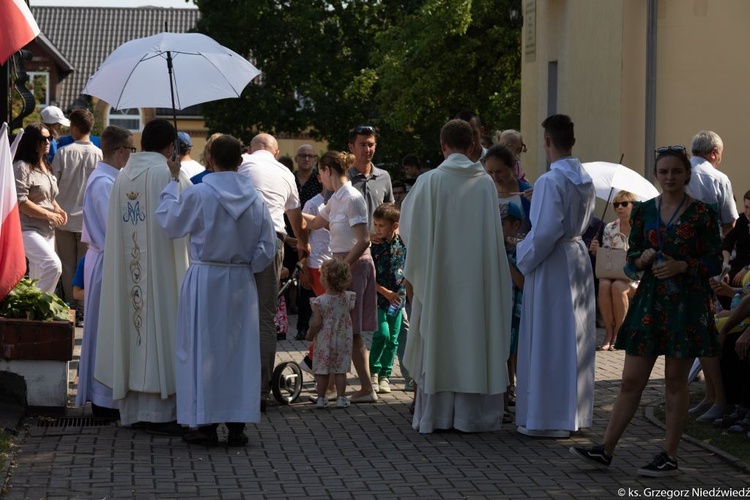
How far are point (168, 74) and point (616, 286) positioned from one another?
5851mm

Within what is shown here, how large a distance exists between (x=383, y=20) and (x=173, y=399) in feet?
155

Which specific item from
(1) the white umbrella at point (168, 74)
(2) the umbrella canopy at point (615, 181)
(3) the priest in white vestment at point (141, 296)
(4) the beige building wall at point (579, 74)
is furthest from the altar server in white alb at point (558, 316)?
(4) the beige building wall at point (579, 74)

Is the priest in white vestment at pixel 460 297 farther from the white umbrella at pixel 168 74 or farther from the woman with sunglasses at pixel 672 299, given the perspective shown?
the white umbrella at pixel 168 74

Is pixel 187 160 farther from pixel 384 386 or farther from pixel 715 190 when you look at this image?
pixel 715 190

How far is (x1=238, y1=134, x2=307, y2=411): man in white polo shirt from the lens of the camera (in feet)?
32.3

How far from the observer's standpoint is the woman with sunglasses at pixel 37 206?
40.9 feet

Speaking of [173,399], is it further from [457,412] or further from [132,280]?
[457,412]

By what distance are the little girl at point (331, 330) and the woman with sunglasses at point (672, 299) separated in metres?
2.94

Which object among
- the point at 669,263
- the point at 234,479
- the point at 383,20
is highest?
the point at 383,20

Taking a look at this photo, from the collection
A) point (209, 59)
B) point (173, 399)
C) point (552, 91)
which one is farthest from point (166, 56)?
point (552, 91)

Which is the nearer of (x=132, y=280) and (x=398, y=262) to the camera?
(x=132, y=280)

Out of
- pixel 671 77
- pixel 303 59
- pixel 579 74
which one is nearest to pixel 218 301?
pixel 671 77

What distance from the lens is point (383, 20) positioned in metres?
55.2

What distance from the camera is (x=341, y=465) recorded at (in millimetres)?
8188
